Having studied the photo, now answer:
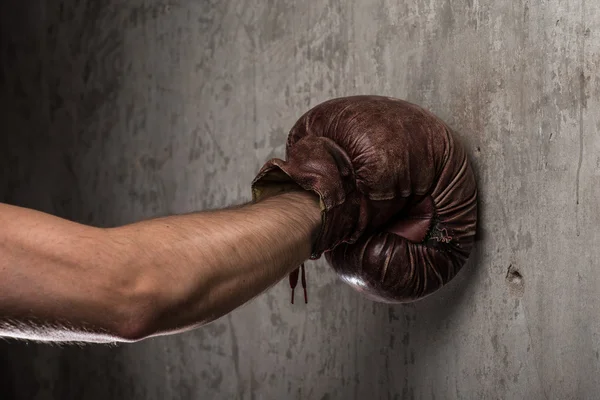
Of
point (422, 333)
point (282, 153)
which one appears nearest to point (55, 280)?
point (422, 333)

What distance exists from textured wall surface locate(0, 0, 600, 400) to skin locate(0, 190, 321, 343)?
87 cm

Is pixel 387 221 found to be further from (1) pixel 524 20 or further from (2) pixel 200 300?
(2) pixel 200 300

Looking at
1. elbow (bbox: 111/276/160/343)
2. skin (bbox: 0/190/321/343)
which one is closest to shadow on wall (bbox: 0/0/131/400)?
skin (bbox: 0/190/321/343)

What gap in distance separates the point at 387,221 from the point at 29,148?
6.85ft

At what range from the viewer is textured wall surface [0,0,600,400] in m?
1.75

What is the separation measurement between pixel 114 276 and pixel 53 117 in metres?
2.37

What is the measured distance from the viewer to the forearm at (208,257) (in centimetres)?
106

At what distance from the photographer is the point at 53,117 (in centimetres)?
319

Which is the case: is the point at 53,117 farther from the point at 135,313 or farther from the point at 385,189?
the point at 135,313

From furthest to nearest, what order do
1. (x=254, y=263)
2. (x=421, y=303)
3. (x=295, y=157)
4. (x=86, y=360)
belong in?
1. (x=86, y=360)
2. (x=421, y=303)
3. (x=295, y=157)
4. (x=254, y=263)

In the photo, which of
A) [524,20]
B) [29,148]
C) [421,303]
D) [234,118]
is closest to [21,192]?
[29,148]

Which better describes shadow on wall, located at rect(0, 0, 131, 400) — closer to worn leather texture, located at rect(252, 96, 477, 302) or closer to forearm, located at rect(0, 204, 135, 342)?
worn leather texture, located at rect(252, 96, 477, 302)

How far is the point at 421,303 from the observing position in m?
2.08

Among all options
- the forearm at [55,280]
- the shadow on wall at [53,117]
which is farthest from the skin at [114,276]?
the shadow on wall at [53,117]
